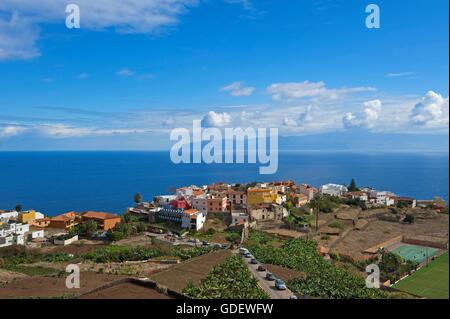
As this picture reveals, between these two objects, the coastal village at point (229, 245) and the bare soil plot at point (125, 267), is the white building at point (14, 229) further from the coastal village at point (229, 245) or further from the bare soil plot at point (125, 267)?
the bare soil plot at point (125, 267)

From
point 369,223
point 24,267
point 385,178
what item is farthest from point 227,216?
Result: point 385,178

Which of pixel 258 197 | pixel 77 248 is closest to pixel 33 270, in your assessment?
pixel 77 248

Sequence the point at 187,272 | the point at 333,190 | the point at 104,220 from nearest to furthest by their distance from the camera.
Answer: the point at 187,272 < the point at 104,220 < the point at 333,190

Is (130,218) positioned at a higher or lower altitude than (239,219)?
lower

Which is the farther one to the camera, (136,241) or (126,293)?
(136,241)

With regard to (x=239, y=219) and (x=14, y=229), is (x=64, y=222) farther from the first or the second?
(x=239, y=219)

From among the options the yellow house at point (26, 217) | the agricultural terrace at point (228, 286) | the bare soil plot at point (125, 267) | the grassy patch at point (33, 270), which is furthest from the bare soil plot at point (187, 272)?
the yellow house at point (26, 217)

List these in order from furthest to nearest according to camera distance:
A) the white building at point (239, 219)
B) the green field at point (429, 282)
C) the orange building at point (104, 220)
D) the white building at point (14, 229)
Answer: the orange building at point (104, 220) → the white building at point (239, 219) → the white building at point (14, 229) → the green field at point (429, 282)
